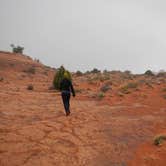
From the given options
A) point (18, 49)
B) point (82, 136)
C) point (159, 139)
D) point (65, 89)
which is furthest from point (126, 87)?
point (18, 49)

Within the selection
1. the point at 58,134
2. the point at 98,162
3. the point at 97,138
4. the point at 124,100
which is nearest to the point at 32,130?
the point at 58,134

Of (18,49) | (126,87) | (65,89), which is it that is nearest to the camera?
(65,89)

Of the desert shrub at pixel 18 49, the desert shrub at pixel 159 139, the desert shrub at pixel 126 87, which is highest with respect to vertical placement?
the desert shrub at pixel 18 49

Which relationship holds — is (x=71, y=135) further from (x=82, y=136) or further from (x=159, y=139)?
(x=159, y=139)

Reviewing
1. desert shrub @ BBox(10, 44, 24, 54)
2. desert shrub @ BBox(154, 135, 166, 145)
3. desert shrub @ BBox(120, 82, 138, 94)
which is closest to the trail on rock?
desert shrub @ BBox(154, 135, 166, 145)

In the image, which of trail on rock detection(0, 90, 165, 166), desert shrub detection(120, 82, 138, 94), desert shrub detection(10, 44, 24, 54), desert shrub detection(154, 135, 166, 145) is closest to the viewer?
trail on rock detection(0, 90, 165, 166)

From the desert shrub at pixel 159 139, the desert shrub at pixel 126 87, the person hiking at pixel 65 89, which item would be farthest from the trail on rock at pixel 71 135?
the desert shrub at pixel 126 87

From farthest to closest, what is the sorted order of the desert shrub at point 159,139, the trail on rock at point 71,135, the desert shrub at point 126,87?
the desert shrub at point 126,87
the desert shrub at point 159,139
the trail on rock at point 71,135

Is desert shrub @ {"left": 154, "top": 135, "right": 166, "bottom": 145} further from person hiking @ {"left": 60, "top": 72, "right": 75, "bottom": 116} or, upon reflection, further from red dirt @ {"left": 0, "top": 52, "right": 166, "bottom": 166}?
person hiking @ {"left": 60, "top": 72, "right": 75, "bottom": 116}

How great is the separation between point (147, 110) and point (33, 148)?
22.7 ft

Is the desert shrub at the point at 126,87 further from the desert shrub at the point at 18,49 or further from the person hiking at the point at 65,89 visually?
the desert shrub at the point at 18,49

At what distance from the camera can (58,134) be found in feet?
24.1

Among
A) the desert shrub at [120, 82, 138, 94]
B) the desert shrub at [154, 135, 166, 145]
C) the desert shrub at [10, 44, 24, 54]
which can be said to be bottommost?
the desert shrub at [154, 135, 166, 145]

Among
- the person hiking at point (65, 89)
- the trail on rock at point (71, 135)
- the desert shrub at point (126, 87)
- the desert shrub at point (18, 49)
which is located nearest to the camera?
the trail on rock at point (71, 135)
